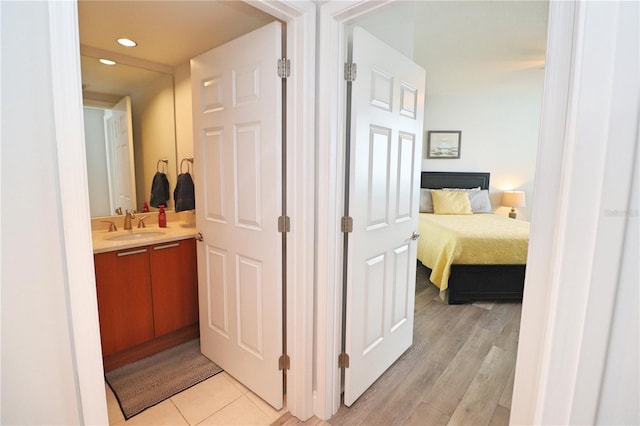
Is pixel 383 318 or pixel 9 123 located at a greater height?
pixel 9 123

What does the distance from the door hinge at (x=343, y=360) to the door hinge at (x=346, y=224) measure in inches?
28.3

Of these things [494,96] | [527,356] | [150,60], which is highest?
[494,96]

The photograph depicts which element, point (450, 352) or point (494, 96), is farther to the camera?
point (494, 96)

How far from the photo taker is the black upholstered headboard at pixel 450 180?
17.0ft

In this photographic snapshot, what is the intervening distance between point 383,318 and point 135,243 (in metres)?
1.71

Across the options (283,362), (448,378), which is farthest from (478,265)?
(283,362)

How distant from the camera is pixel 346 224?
1.63 m

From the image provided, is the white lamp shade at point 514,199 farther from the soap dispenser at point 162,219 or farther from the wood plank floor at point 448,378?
the soap dispenser at point 162,219

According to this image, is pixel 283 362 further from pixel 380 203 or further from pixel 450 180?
pixel 450 180

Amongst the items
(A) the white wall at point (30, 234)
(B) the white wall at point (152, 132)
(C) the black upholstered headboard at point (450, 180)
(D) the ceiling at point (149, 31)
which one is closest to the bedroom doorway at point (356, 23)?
(D) the ceiling at point (149, 31)

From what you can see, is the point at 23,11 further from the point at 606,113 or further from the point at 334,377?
the point at 334,377

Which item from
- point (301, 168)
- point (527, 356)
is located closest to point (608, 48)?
point (527, 356)

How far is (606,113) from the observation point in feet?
1.72

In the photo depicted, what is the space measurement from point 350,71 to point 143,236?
Answer: 1872 millimetres
